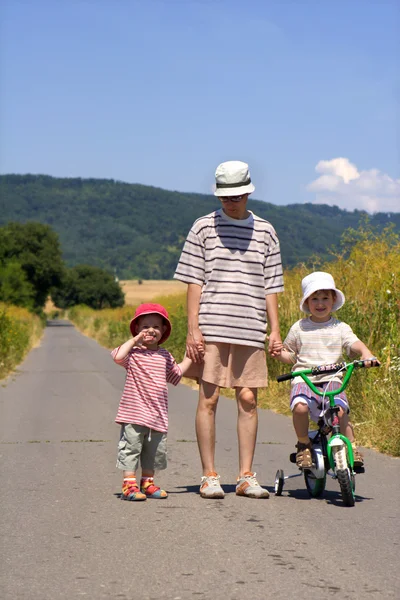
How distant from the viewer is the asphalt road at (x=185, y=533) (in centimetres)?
451

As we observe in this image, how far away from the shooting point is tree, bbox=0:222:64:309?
95.6 m

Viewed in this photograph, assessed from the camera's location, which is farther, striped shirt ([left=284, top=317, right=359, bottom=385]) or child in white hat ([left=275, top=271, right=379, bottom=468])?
striped shirt ([left=284, top=317, right=359, bottom=385])

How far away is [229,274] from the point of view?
6.96m

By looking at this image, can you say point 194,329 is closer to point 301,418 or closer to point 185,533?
point 301,418

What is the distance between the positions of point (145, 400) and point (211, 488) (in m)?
0.77

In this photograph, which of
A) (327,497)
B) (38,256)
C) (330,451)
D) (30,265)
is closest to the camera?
(330,451)

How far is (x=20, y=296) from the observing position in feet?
236

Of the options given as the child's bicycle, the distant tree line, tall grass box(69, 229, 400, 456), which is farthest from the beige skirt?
the distant tree line

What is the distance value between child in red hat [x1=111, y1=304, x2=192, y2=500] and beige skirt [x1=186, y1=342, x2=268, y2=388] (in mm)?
183

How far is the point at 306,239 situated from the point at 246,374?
513ft

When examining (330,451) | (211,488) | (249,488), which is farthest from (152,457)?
(330,451)

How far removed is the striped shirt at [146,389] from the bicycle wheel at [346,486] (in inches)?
51.8

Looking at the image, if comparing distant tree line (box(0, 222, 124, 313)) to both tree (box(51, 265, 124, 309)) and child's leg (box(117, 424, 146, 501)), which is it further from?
child's leg (box(117, 424, 146, 501))

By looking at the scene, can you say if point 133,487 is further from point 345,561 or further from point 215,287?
point 345,561
